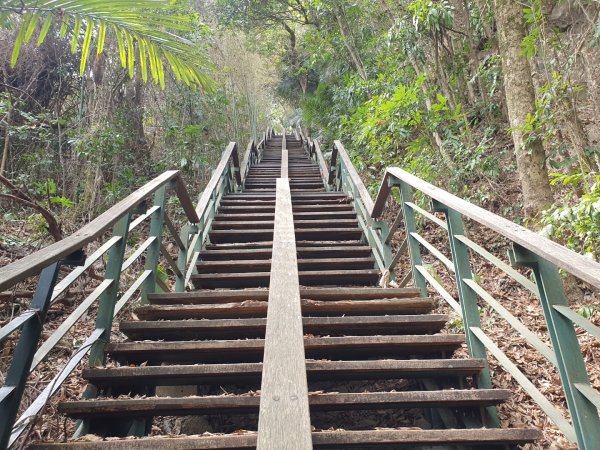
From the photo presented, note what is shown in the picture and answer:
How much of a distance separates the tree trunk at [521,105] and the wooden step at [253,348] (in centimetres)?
224

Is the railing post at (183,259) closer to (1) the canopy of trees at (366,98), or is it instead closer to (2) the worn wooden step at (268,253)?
(2) the worn wooden step at (268,253)

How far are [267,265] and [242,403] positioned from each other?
2.18m

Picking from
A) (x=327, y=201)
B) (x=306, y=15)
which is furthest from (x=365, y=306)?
(x=306, y=15)

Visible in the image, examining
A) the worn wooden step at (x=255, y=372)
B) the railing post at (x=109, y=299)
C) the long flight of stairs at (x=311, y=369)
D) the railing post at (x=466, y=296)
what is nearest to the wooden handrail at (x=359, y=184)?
the long flight of stairs at (x=311, y=369)

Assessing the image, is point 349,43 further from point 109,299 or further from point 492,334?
point 109,299

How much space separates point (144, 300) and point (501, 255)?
4.17 meters

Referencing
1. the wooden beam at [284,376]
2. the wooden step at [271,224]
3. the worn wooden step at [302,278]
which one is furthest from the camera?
the wooden step at [271,224]

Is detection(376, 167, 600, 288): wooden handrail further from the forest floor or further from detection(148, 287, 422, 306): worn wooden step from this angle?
the forest floor

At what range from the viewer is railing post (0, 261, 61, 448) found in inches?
49.3

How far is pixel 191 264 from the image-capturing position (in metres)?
3.64

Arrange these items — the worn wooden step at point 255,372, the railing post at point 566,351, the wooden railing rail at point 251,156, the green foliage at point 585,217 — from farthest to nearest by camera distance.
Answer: the wooden railing rail at point 251,156
the green foliage at point 585,217
the worn wooden step at point 255,372
the railing post at point 566,351

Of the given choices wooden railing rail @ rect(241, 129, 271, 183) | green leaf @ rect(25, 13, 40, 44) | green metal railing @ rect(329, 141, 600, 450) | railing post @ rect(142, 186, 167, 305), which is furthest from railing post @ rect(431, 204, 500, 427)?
wooden railing rail @ rect(241, 129, 271, 183)

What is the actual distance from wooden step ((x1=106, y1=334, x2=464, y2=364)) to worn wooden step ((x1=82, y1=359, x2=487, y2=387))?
0.58 ft

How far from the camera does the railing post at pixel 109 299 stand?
1.99 m
